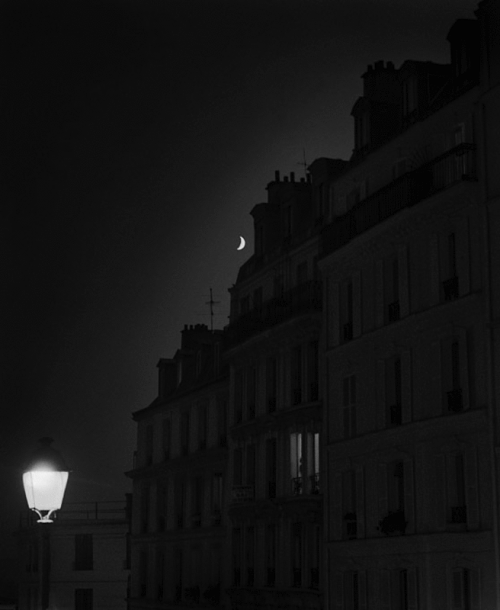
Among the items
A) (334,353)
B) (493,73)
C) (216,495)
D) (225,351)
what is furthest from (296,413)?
(493,73)

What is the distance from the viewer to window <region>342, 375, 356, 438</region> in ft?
121

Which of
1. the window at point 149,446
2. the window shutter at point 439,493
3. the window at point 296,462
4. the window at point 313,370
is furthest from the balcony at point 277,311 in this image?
the window at point 149,446

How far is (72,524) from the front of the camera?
251 ft

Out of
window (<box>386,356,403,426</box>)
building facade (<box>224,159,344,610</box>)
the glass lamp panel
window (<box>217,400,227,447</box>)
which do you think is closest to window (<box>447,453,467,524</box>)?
window (<box>386,356,403,426</box>)

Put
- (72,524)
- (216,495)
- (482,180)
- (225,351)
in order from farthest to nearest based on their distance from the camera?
(72,524), (216,495), (225,351), (482,180)

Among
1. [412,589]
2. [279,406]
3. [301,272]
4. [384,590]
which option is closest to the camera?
[412,589]

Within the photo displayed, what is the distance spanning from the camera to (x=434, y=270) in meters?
32.4

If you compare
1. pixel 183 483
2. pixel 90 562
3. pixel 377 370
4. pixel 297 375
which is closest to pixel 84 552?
pixel 90 562

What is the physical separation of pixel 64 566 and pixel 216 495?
27045mm

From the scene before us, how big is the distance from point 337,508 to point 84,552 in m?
42.7

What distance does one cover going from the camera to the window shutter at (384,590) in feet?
109

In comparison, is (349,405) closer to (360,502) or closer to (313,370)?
(360,502)

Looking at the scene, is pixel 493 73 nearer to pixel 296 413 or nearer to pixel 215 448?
pixel 296 413

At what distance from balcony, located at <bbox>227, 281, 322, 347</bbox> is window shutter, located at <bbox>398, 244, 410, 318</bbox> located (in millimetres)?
7444
